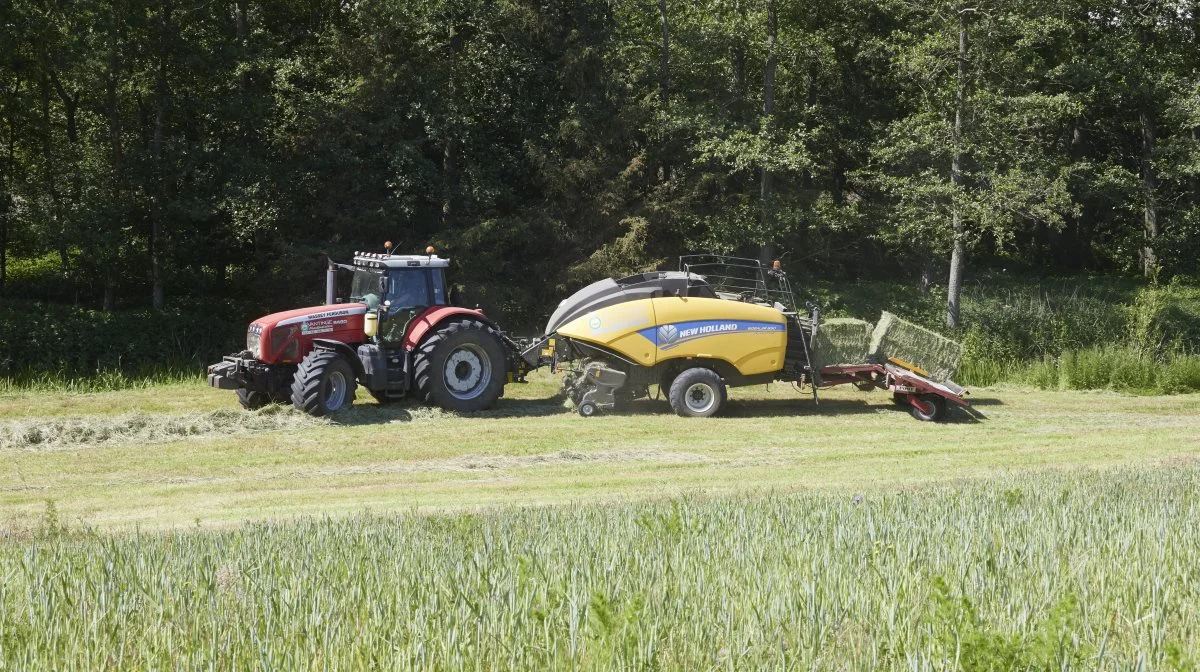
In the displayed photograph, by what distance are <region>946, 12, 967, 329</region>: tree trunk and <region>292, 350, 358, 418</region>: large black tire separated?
12904 mm

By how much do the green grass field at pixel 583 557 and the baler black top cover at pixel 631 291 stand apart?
3775mm

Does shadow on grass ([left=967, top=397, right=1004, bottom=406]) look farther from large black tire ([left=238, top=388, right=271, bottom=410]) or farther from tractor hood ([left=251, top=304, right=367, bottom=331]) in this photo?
large black tire ([left=238, top=388, right=271, bottom=410])

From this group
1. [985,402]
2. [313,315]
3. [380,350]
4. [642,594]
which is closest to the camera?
[642,594]

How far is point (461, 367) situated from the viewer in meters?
17.8

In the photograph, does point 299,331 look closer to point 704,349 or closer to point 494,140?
point 704,349

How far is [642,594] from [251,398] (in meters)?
12.8

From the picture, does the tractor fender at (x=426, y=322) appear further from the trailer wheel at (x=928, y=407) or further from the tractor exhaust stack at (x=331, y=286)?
the trailer wheel at (x=928, y=407)

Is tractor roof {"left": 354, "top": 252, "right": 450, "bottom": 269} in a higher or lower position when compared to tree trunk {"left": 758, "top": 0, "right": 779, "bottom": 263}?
lower

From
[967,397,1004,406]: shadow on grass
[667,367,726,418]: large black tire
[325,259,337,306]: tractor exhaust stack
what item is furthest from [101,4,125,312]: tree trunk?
[967,397,1004,406]: shadow on grass

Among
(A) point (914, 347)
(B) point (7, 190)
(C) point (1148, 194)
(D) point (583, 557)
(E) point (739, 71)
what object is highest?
(E) point (739, 71)

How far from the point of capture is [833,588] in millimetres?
5531

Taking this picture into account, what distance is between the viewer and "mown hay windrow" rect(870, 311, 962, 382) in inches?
722

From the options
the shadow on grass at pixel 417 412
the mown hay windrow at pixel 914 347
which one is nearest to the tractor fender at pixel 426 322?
the shadow on grass at pixel 417 412

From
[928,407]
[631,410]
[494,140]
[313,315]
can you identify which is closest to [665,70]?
[494,140]
